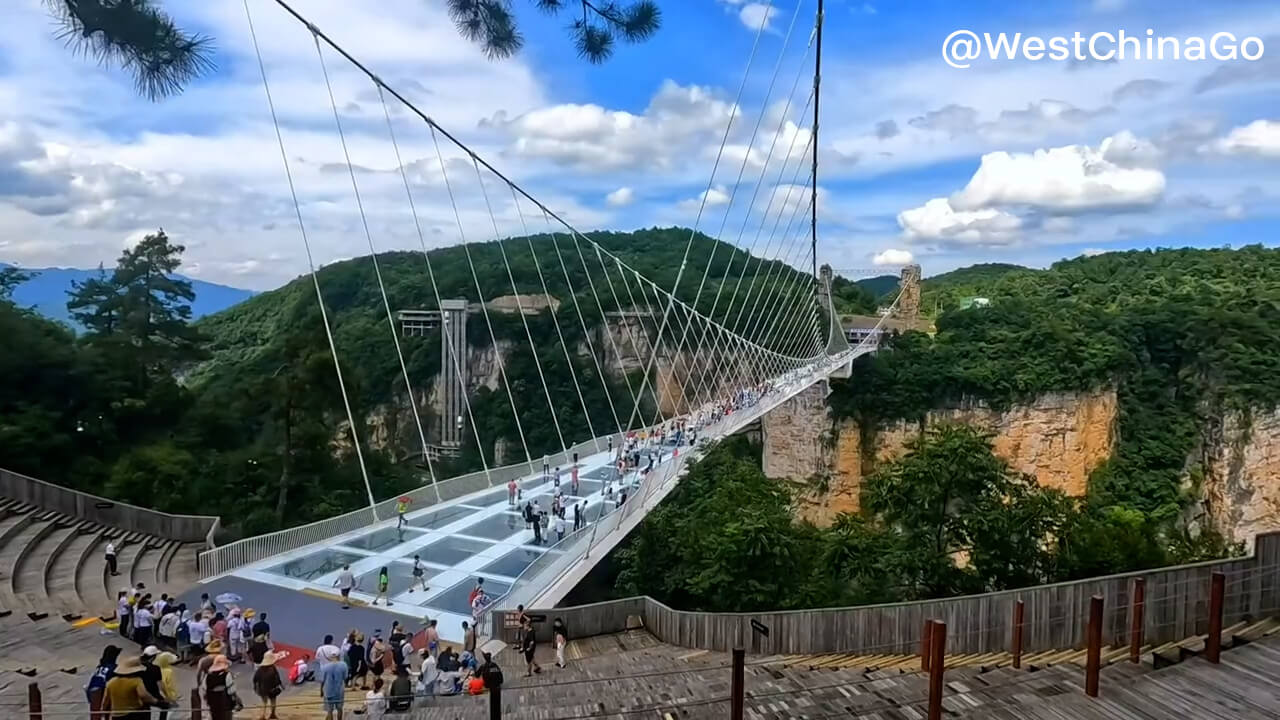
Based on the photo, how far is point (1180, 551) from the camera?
12.8 metres

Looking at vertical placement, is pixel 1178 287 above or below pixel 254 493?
above

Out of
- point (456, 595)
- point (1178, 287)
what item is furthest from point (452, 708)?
point (1178, 287)

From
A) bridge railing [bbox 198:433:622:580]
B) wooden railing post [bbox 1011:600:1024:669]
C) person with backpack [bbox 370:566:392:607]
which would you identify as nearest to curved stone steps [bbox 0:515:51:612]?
bridge railing [bbox 198:433:622:580]

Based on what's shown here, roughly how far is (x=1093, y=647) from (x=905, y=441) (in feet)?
86.4

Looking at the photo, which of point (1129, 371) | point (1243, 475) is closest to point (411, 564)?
point (1243, 475)

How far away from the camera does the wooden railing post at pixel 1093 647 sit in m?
5.47

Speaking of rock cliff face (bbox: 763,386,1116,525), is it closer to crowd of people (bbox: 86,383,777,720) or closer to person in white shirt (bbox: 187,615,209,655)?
crowd of people (bbox: 86,383,777,720)

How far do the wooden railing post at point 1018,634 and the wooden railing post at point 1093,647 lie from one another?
0.68 metres

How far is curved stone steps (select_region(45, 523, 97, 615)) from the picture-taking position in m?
9.58

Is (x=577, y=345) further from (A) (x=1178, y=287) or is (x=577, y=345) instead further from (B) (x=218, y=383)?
(A) (x=1178, y=287)

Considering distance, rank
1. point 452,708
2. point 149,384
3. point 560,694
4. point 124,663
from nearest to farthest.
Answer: point 124,663 → point 452,708 → point 560,694 → point 149,384

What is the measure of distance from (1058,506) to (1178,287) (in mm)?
38867

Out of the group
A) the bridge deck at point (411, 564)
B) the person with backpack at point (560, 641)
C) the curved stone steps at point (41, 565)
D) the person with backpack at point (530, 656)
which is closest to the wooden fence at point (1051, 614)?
the person with backpack at point (560, 641)

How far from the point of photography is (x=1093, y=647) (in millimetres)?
5566
